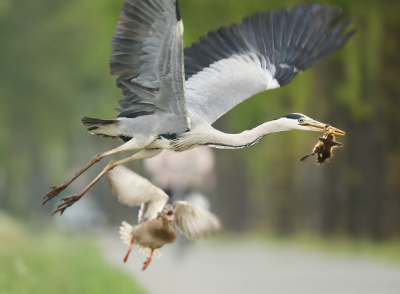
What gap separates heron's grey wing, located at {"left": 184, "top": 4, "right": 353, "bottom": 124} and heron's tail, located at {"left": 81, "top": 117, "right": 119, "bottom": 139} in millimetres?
1249

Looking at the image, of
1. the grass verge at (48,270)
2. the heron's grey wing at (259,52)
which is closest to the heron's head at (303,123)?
the heron's grey wing at (259,52)

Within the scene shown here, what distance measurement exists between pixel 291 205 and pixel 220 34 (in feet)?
49.8

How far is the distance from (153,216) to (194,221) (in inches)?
19.3

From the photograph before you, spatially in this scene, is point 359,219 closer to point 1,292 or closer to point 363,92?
point 363,92

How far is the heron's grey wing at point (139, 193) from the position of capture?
786 cm

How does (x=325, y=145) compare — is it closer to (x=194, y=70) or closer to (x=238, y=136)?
(x=238, y=136)

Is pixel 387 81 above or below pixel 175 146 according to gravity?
above

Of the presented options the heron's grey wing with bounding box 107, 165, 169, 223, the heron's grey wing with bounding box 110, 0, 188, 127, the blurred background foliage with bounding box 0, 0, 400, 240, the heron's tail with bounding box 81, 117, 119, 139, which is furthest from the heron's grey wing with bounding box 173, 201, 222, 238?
the blurred background foliage with bounding box 0, 0, 400, 240

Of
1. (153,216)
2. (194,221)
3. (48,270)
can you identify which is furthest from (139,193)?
(48,270)

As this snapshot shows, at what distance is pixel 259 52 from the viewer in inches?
338

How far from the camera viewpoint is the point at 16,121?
70.1ft

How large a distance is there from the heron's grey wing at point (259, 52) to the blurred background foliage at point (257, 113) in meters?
6.95

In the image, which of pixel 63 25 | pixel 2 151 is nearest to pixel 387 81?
pixel 63 25

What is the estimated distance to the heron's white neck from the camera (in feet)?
21.4
